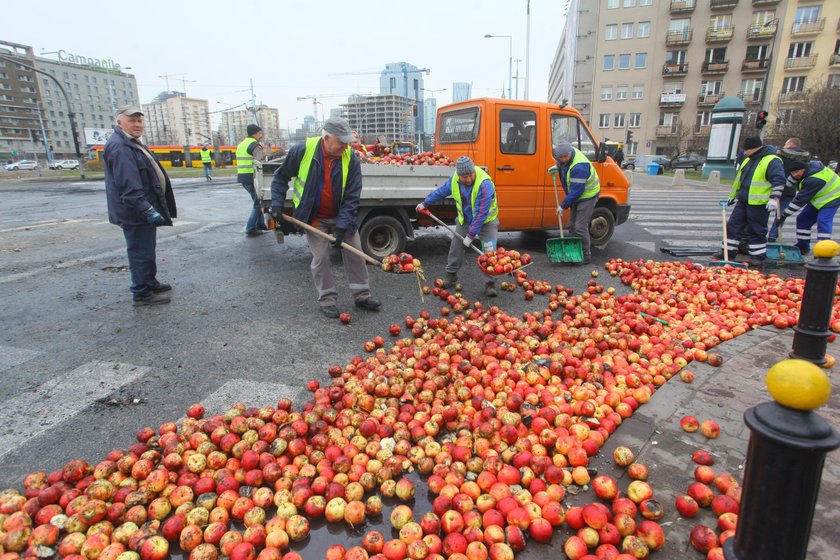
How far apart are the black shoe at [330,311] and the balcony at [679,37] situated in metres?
67.2

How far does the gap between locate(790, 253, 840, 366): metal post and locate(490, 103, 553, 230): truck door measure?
15.6ft

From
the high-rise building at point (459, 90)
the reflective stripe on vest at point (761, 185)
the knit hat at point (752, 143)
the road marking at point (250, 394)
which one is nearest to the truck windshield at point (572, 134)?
the knit hat at point (752, 143)

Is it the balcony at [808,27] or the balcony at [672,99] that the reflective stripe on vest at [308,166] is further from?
the balcony at [808,27]

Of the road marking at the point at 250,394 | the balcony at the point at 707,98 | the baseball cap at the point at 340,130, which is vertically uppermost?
the balcony at the point at 707,98

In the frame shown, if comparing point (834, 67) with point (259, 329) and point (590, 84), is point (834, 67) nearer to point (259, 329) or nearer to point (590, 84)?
point (590, 84)

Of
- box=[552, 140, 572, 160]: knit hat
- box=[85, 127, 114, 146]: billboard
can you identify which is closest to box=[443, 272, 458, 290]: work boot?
box=[552, 140, 572, 160]: knit hat

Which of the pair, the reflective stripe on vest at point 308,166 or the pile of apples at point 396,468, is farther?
the reflective stripe on vest at point 308,166

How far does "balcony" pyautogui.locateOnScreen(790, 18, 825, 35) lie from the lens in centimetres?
4897

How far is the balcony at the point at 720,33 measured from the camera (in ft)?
177

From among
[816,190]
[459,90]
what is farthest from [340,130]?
[459,90]

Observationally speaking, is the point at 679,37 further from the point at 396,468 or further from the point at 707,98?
→ the point at 396,468

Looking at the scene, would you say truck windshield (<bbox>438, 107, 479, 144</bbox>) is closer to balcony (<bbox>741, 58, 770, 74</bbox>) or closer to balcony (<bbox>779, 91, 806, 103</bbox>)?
balcony (<bbox>779, 91, 806, 103</bbox>)

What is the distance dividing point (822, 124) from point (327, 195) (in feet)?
119

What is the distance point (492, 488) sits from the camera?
249cm
